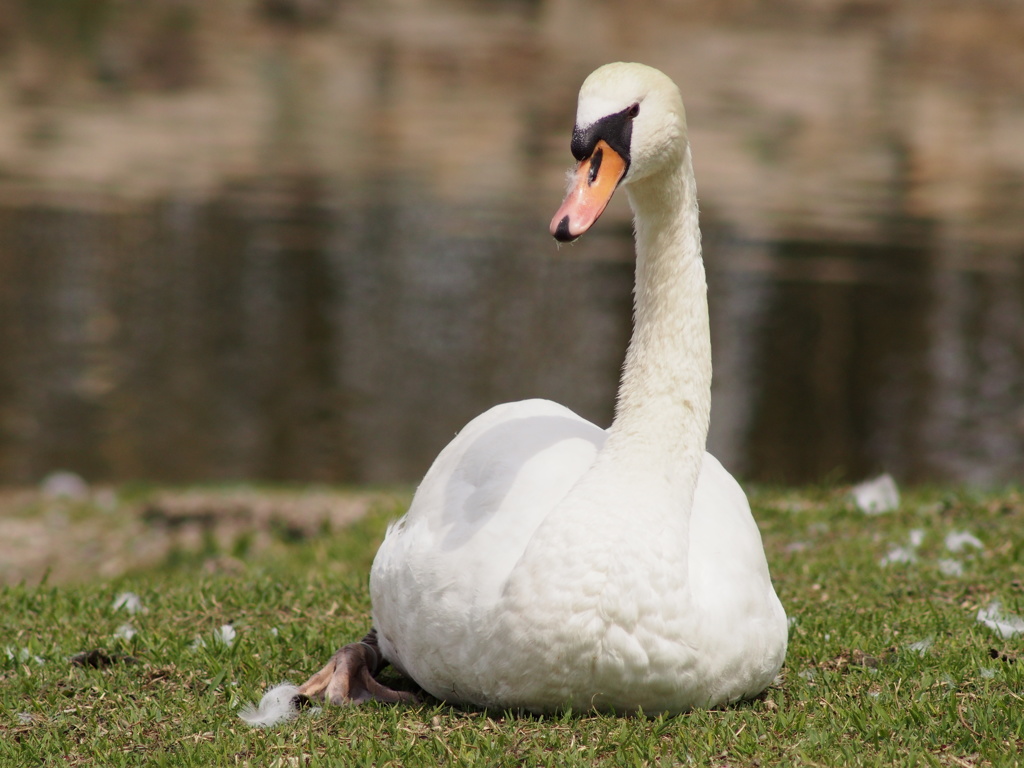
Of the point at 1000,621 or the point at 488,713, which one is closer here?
the point at 488,713

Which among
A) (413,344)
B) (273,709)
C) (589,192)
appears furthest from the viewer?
(413,344)

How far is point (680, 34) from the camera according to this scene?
42.9 metres

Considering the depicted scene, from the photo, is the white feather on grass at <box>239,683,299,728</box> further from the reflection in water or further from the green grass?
the reflection in water

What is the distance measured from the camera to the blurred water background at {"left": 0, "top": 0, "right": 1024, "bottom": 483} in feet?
48.8

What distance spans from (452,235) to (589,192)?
779 inches

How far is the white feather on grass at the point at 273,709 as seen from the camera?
4073 mm

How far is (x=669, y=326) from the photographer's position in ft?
14.0

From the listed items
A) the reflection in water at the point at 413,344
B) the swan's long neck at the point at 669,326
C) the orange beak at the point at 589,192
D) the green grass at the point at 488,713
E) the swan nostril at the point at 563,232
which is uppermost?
the orange beak at the point at 589,192

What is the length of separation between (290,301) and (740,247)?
8633 mm

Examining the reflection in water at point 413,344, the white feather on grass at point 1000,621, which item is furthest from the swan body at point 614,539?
the reflection in water at point 413,344

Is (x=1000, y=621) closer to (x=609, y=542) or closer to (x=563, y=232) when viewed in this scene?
(x=609, y=542)

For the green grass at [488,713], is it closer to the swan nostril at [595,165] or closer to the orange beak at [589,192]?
the orange beak at [589,192]

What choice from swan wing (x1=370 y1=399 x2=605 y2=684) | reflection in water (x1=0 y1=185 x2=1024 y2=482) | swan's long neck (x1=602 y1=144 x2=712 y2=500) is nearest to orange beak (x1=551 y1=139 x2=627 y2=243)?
swan's long neck (x1=602 y1=144 x2=712 y2=500)

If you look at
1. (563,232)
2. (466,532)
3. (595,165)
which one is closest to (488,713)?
(466,532)
